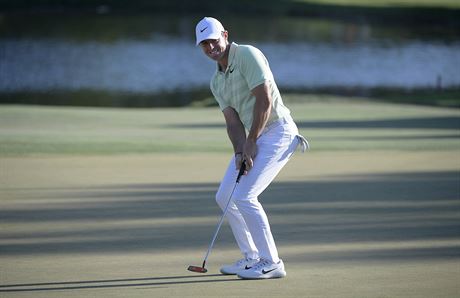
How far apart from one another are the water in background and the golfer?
27099mm

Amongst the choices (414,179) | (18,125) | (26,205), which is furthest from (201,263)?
(18,125)

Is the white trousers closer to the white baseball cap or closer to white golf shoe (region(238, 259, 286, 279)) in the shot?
white golf shoe (region(238, 259, 286, 279))

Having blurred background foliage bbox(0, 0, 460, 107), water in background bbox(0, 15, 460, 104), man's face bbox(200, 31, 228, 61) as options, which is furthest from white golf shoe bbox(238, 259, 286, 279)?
water in background bbox(0, 15, 460, 104)

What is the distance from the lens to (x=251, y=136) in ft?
21.6

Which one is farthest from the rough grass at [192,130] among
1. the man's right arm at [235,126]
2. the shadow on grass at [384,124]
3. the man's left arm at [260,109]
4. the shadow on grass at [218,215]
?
the man's left arm at [260,109]

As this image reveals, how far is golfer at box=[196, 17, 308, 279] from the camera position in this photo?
6496mm

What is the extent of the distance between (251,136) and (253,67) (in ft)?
1.49

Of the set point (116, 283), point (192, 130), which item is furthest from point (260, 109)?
point (192, 130)

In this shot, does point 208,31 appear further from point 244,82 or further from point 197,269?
point 197,269

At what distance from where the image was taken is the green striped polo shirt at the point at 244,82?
6473 mm

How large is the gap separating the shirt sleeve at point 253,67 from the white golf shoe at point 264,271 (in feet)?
3.80

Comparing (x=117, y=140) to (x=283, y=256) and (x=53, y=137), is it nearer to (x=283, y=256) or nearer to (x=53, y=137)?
(x=53, y=137)

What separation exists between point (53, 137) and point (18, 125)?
264 cm

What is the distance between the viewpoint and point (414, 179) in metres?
11.8
